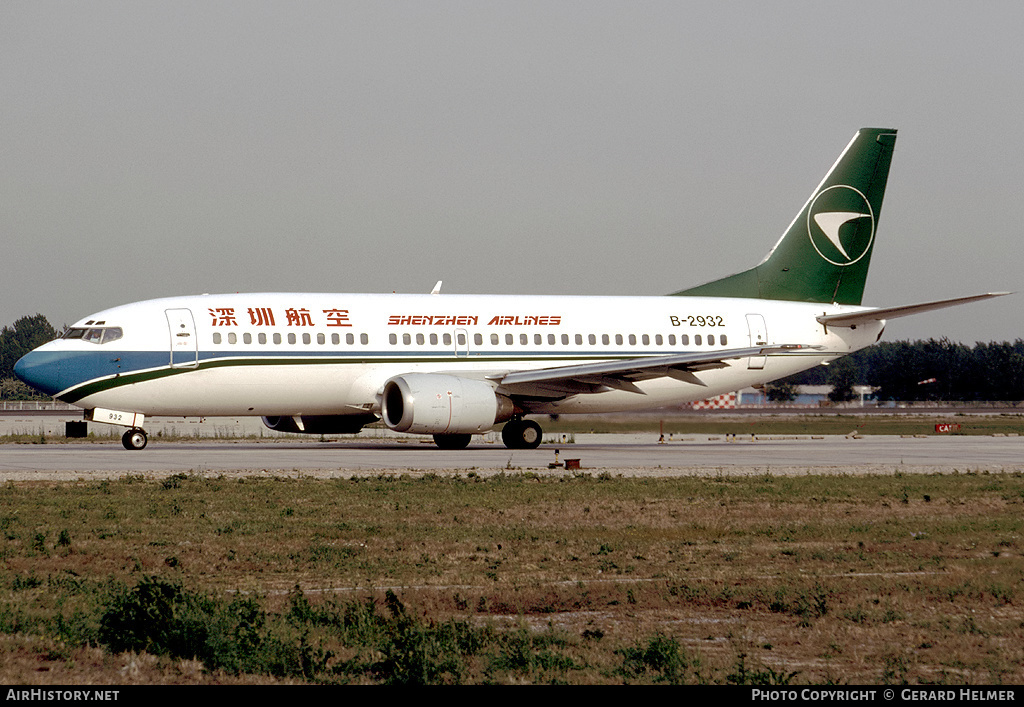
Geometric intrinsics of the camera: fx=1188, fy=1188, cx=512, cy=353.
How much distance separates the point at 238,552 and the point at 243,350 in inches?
736

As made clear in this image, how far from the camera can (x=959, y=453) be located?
33.2 metres

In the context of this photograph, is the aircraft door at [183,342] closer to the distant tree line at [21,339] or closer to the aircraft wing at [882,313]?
the aircraft wing at [882,313]

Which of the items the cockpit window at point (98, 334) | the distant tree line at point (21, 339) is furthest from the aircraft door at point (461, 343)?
the distant tree line at point (21, 339)

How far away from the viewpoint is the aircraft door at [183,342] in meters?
31.1

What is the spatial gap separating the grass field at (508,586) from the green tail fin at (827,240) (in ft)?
66.2

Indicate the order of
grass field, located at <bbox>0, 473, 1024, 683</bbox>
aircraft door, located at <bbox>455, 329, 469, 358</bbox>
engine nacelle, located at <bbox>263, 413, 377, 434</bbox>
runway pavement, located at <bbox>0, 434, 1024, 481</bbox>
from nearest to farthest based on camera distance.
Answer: grass field, located at <bbox>0, 473, 1024, 683</bbox> → runway pavement, located at <bbox>0, 434, 1024, 481</bbox> → aircraft door, located at <bbox>455, 329, 469, 358</bbox> → engine nacelle, located at <bbox>263, 413, 377, 434</bbox>

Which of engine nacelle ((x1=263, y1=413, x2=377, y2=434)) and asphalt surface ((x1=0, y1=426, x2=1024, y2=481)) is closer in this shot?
asphalt surface ((x1=0, y1=426, x2=1024, y2=481))

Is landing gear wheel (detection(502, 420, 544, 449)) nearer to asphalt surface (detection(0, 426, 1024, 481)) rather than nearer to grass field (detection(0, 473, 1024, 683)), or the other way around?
asphalt surface (detection(0, 426, 1024, 481))

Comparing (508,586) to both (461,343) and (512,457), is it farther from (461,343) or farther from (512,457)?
(461,343)

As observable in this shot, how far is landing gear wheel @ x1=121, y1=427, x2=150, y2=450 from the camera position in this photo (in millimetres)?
32469

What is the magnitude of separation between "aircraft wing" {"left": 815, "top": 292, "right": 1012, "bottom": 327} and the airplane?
0.07 m

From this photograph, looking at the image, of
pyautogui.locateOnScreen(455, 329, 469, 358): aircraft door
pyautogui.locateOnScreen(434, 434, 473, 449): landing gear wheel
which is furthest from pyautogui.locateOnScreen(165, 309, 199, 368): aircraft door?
pyautogui.locateOnScreen(434, 434, 473, 449): landing gear wheel
